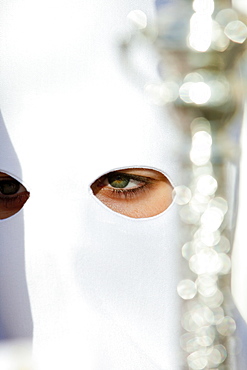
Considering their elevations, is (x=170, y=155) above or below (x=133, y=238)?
above

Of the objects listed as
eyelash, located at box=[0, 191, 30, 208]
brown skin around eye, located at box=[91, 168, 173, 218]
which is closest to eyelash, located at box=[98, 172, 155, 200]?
brown skin around eye, located at box=[91, 168, 173, 218]

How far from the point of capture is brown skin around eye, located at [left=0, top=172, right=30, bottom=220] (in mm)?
1339

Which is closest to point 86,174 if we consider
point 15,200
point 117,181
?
point 117,181

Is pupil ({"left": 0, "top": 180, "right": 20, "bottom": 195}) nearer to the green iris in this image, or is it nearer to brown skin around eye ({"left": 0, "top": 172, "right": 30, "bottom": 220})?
brown skin around eye ({"left": 0, "top": 172, "right": 30, "bottom": 220})

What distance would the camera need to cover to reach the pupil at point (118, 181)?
1.26 m

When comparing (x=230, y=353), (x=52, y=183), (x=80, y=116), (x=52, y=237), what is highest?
(x=80, y=116)

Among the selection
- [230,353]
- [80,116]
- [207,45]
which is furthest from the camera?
[80,116]

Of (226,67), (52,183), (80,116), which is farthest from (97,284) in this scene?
(226,67)

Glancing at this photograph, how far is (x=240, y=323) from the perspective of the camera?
122 cm

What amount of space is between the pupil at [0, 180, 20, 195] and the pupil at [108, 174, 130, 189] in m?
0.27

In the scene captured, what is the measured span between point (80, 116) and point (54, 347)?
572mm

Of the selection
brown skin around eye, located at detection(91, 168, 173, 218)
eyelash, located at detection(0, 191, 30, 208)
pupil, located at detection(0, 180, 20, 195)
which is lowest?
brown skin around eye, located at detection(91, 168, 173, 218)

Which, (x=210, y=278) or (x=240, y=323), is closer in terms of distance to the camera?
(x=210, y=278)

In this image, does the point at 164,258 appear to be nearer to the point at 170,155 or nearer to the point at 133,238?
the point at 133,238
